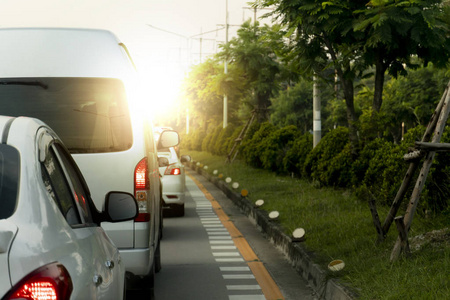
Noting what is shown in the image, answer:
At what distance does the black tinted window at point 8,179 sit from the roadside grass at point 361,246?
390cm

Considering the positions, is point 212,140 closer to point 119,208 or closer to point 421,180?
point 421,180

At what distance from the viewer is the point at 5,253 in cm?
244

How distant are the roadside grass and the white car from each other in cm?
328

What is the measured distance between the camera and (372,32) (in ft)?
41.7

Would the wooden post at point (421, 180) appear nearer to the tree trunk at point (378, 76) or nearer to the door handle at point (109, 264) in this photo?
the door handle at point (109, 264)

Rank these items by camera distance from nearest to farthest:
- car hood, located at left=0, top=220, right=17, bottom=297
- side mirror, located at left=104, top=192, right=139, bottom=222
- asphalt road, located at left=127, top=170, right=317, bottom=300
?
car hood, located at left=0, top=220, right=17, bottom=297 < side mirror, located at left=104, top=192, right=139, bottom=222 < asphalt road, located at left=127, top=170, right=317, bottom=300

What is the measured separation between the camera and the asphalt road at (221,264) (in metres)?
8.04

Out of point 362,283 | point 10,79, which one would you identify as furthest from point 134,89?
point 362,283

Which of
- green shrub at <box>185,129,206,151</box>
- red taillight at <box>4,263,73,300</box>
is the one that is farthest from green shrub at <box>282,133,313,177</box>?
green shrub at <box>185,129,206,151</box>

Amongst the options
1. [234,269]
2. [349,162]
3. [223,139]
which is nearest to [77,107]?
[234,269]

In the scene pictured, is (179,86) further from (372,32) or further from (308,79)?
(372,32)

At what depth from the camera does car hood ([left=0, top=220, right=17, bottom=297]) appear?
2.39 m

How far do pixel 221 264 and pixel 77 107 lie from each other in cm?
399

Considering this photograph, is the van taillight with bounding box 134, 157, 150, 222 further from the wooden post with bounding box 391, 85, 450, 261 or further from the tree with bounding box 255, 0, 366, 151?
the tree with bounding box 255, 0, 366, 151
